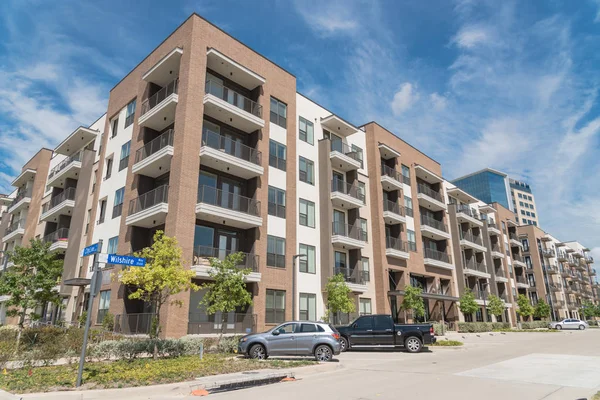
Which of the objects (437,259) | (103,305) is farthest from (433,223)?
(103,305)

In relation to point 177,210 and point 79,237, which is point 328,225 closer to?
point 177,210

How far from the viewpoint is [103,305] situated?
2638 centimetres

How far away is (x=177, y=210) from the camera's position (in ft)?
75.2

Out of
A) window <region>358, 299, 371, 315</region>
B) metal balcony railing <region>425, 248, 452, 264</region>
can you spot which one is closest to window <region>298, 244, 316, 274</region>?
window <region>358, 299, 371, 315</region>

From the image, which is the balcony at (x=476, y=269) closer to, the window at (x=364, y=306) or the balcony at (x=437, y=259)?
the balcony at (x=437, y=259)

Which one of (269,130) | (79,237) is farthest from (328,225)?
(79,237)

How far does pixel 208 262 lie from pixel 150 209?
15.1 ft

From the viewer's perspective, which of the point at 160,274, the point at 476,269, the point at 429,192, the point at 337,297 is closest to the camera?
the point at 160,274

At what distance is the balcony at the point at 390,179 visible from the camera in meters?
39.5

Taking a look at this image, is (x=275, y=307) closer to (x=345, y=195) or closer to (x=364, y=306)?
(x=364, y=306)

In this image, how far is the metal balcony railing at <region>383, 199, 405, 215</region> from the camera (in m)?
39.4

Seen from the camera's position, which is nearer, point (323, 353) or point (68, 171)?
point (323, 353)

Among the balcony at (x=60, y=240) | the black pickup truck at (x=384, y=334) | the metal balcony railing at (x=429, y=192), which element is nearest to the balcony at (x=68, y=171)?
the balcony at (x=60, y=240)

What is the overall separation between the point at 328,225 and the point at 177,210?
40.7 feet
